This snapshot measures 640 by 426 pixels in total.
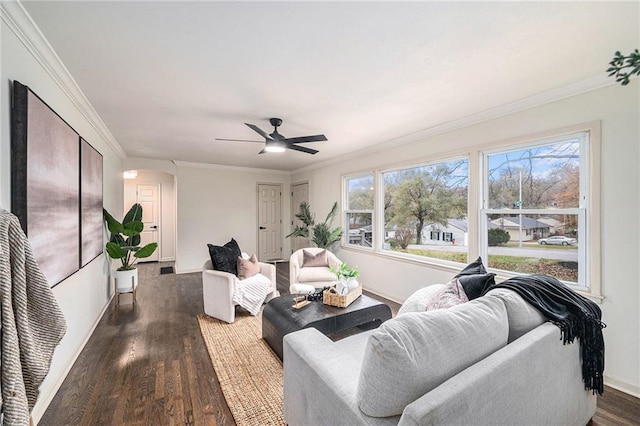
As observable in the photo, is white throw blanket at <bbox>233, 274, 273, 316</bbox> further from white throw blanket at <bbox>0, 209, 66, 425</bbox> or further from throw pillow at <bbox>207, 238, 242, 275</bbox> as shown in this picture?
white throw blanket at <bbox>0, 209, 66, 425</bbox>

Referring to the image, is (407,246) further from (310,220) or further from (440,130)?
(310,220)

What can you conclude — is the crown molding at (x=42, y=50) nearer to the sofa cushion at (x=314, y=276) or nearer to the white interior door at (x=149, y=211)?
the sofa cushion at (x=314, y=276)

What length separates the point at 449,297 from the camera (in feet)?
6.03

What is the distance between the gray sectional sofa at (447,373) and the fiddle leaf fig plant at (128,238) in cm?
310

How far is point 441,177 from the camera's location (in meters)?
3.51

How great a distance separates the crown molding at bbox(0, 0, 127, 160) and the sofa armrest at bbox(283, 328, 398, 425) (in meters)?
2.22

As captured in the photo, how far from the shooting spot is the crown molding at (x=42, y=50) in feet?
4.53

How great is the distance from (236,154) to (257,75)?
9.65ft

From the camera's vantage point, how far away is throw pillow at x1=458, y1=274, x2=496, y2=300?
5.99ft

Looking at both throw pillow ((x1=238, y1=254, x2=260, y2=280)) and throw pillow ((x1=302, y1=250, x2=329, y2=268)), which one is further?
throw pillow ((x1=302, y1=250, x2=329, y2=268))

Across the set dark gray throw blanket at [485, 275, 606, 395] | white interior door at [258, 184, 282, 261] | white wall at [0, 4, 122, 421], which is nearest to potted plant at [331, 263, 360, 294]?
dark gray throw blanket at [485, 275, 606, 395]

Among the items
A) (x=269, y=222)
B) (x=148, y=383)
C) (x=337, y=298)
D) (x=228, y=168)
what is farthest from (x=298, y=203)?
(x=148, y=383)

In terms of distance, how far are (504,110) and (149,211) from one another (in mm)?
7381

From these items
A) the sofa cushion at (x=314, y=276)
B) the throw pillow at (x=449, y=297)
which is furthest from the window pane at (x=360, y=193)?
the throw pillow at (x=449, y=297)
